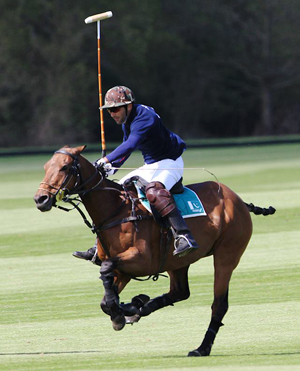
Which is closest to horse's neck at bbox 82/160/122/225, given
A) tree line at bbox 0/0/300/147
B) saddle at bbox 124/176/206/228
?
saddle at bbox 124/176/206/228

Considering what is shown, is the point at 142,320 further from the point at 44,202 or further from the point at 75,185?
the point at 44,202

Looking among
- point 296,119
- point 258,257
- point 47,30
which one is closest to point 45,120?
point 47,30

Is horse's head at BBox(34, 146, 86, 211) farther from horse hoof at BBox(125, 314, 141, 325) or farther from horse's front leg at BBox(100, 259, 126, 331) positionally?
horse hoof at BBox(125, 314, 141, 325)

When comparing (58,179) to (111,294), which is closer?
(58,179)

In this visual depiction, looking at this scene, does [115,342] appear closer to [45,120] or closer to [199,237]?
[199,237]

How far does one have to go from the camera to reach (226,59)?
5700 centimetres

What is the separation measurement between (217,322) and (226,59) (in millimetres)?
49937

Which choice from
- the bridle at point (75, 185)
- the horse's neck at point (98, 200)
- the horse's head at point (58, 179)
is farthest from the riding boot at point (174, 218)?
the horse's head at point (58, 179)

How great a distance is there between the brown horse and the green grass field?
0.37 metres

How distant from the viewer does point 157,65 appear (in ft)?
184

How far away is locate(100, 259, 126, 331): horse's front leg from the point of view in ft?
24.8

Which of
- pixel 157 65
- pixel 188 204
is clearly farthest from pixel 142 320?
pixel 157 65

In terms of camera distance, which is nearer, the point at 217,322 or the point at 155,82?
the point at 217,322

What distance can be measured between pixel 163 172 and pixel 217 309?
1.38 meters
